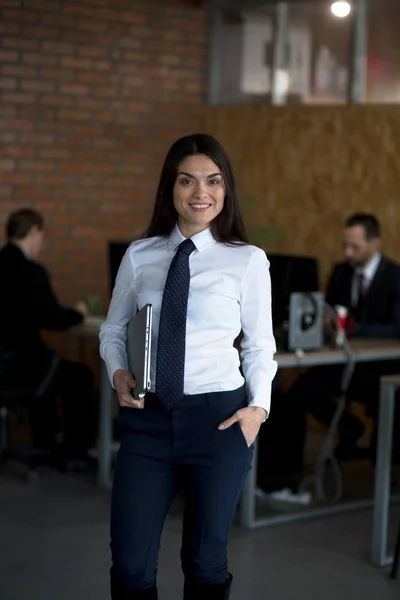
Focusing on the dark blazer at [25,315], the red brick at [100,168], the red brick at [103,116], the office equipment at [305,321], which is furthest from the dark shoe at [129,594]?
the red brick at [103,116]

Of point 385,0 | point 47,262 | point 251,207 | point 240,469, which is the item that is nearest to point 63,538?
point 240,469

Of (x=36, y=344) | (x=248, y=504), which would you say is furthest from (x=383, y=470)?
(x=36, y=344)

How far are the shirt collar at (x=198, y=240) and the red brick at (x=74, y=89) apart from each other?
174 inches

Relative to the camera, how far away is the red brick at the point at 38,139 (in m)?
6.63

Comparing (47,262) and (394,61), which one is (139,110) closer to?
(47,262)

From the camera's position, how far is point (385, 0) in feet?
20.9

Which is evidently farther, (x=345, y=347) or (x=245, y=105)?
(x=245, y=105)

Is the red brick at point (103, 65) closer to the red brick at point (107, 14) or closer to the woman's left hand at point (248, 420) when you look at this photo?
the red brick at point (107, 14)

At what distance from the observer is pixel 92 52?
22.3 ft

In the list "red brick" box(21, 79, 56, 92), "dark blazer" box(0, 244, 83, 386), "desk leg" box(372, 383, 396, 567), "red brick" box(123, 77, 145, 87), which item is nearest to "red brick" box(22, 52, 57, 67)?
"red brick" box(21, 79, 56, 92)

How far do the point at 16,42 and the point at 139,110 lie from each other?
96 centimetres

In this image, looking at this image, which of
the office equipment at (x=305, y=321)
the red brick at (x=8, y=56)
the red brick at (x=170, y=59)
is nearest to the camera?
the office equipment at (x=305, y=321)

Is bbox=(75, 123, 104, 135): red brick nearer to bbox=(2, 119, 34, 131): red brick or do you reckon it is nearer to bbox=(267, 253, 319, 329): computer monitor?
bbox=(2, 119, 34, 131): red brick

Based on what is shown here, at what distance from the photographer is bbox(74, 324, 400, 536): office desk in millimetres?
4605
